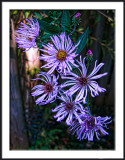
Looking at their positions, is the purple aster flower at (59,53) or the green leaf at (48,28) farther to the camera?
the green leaf at (48,28)

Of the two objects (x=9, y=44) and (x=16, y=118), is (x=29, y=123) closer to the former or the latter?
(x=16, y=118)

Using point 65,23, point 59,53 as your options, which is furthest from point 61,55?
point 65,23

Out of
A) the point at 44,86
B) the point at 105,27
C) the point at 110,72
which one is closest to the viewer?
the point at 44,86

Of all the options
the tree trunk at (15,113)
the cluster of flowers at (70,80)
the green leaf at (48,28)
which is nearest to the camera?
the cluster of flowers at (70,80)

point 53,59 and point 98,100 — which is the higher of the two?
point 53,59

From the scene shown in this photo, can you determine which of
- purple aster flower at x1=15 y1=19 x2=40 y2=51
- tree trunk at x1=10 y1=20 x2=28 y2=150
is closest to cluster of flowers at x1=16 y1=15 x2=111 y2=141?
purple aster flower at x1=15 y1=19 x2=40 y2=51

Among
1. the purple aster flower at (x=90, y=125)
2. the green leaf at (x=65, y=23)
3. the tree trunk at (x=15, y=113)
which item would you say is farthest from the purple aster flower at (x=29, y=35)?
the tree trunk at (x=15, y=113)

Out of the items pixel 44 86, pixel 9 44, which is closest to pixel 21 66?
pixel 9 44

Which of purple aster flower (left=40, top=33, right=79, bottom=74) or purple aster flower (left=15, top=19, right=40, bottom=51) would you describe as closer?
purple aster flower (left=40, top=33, right=79, bottom=74)

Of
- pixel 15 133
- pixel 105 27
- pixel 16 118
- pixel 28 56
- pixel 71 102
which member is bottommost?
pixel 15 133

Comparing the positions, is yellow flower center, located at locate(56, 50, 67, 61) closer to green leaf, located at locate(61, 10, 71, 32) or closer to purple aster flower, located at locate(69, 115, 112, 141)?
green leaf, located at locate(61, 10, 71, 32)

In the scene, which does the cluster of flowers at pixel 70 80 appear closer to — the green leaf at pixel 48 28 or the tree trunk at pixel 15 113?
the green leaf at pixel 48 28
